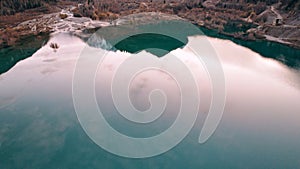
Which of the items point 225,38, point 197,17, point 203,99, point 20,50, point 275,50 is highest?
point 197,17

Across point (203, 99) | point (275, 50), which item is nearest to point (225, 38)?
point (275, 50)

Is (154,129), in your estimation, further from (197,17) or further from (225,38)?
(197,17)

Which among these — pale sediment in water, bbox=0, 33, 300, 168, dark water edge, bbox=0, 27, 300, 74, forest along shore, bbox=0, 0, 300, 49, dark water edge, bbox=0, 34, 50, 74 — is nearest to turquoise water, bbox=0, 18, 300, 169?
pale sediment in water, bbox=0, 33, 300, 168

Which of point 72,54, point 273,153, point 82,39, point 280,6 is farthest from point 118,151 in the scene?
point 280,6

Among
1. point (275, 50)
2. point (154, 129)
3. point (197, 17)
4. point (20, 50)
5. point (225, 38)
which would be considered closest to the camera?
point (154, 129)

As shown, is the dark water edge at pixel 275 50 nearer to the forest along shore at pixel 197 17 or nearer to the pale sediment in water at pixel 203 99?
the forest along shore at pixel 197 17

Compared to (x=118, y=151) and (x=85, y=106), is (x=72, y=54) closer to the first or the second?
(x=85, y=106)
